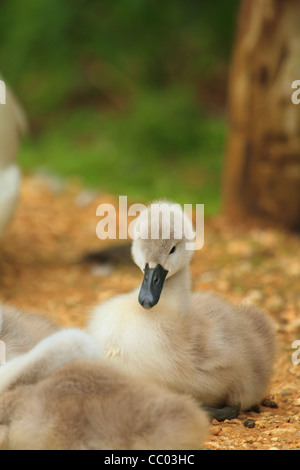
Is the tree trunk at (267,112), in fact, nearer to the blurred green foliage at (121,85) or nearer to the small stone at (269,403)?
the blurred green foliage at (121,85)

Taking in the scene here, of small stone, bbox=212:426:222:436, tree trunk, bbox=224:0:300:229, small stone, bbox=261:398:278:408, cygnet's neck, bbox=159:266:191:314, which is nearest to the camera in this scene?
small stone, bbox=212:426:222:436

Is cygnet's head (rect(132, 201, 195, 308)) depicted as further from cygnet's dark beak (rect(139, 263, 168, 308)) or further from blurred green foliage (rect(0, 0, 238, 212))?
blurred green foliage (rect(0, 0, 238, 212))

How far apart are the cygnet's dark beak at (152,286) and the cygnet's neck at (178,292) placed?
9 cm

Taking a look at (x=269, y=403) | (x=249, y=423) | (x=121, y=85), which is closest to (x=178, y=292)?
(x=249, y=423)

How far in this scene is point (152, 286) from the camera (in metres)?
2.63

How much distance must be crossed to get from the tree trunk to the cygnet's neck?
8.36ft

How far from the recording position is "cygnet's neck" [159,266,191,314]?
2.72 meters

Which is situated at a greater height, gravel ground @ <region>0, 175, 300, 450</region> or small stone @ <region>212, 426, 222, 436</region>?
gravel ground @ <region>0, 175, 300, 450</region>

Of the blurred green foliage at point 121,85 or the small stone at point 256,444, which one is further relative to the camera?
the blurred green foliage at point 121,85

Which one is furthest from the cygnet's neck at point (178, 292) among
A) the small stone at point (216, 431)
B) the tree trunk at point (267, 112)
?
the tree trunk at point (267, 112)

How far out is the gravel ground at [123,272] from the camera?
368 cm

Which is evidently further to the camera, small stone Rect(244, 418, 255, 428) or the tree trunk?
the tree trunk

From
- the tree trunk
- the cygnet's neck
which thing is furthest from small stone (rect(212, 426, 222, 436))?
the tree trunk
